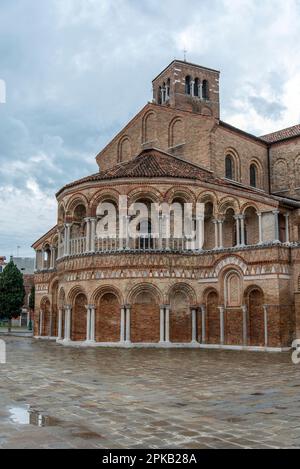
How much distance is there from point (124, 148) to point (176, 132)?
526 centimetres

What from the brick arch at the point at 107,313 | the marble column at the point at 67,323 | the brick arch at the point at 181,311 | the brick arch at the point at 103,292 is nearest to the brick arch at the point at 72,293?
the marble column at the point at 67,323

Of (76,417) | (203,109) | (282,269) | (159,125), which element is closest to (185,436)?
(76,417)

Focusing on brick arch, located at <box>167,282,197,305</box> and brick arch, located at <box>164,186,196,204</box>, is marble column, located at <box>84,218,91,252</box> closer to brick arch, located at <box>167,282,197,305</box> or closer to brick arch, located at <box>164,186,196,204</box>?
brick arch, located at <box>164,186,196,204</box>

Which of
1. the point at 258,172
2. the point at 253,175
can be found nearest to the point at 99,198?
the point at 253,175

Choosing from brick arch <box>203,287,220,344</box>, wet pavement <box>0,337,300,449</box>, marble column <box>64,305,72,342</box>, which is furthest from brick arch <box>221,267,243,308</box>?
marble column <box>64,305,72,342</box>

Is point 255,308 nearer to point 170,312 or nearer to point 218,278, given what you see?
point 218,278

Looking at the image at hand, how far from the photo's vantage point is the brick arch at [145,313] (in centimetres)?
2480

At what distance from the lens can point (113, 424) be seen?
782cm

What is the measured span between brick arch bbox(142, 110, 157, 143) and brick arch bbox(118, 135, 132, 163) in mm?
1670

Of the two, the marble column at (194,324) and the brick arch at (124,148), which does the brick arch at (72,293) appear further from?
the brick arch at (124,148)

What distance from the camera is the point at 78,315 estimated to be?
2656cm

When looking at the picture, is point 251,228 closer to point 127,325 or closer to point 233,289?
point 233,289

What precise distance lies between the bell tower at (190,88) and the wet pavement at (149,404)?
28190mm

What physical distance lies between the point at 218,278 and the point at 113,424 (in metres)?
17.7
